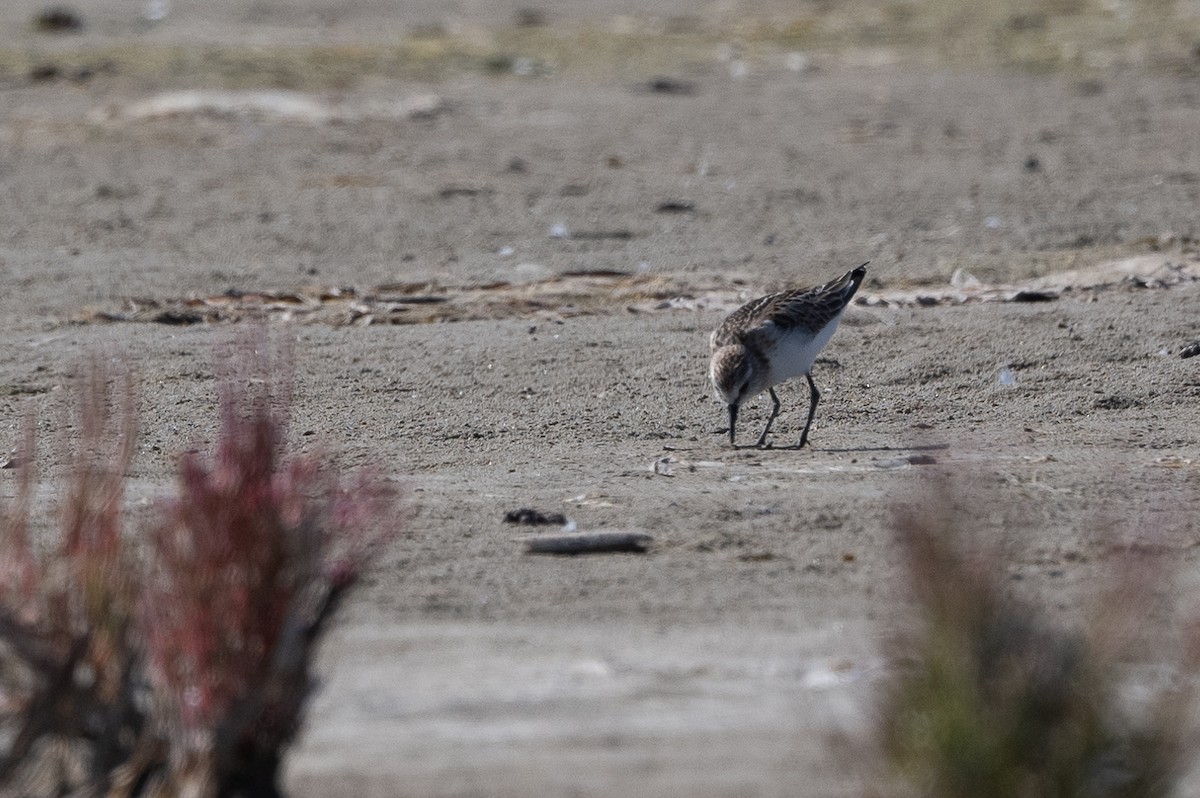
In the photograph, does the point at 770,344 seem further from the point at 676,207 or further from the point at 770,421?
the point at 676,207

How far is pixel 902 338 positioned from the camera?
10.6 metres

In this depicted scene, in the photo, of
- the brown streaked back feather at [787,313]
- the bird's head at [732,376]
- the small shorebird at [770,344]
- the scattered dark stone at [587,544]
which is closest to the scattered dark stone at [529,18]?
the brown streaked back feather at [787,313]

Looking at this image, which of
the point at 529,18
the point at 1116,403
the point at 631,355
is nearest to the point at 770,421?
the point at 631,355

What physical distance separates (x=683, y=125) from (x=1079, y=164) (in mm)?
4409

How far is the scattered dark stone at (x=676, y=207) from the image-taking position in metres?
14.6

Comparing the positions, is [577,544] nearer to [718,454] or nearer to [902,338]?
[718,454]

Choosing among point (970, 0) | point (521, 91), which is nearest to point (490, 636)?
point (521, 91)

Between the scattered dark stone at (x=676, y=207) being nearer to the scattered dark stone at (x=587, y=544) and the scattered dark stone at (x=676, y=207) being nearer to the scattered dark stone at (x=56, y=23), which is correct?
the scattered dark stone at (x=587, y=544)

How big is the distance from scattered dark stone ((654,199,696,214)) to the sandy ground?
98 mm

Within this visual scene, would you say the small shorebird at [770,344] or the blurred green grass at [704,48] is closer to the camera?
the small shorebird at [770,344]

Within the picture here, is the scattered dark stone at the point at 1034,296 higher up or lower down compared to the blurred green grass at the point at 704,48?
higher up

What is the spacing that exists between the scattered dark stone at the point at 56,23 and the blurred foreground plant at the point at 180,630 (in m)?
23.6

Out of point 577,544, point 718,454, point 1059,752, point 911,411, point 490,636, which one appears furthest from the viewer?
point 911,411

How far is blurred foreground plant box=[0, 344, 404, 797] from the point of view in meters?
4.40
